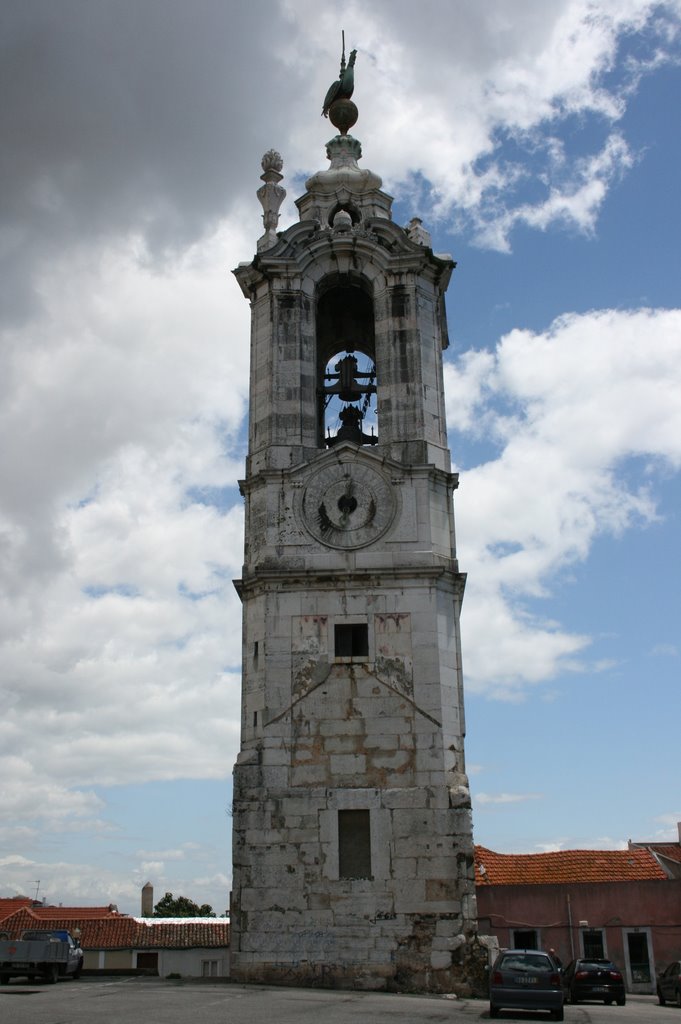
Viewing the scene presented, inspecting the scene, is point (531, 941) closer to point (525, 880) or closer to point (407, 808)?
point (525, 880)

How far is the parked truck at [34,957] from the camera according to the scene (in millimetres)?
20312

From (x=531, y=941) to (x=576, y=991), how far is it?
651 cm

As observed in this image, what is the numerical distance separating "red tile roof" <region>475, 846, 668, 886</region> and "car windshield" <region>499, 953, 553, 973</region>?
1305 centimetres

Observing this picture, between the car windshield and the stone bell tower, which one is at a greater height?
the stone bell tower

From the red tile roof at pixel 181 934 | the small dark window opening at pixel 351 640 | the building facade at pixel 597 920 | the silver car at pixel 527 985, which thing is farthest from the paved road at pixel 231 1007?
the red tile roof at pixel 181 934

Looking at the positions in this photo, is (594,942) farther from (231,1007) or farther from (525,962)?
(231,1007)

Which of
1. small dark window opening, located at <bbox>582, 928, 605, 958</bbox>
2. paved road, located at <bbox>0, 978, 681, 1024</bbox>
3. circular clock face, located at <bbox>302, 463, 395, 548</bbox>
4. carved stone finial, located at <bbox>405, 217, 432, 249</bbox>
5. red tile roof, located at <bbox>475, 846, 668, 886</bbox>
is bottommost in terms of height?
paved road, located at <bbox>0, 978, 681, 1024</bbox>

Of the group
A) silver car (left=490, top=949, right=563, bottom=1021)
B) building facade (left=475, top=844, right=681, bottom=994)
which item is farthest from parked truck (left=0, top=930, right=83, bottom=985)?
building facade (left=475, top=844, right=681, bottom=994)

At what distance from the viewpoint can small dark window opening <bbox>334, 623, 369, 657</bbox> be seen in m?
22.7

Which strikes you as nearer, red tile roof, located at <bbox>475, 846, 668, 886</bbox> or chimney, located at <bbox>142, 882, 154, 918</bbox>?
red tile roof, located at <bbox>475, 846, 668, 886</bbox>

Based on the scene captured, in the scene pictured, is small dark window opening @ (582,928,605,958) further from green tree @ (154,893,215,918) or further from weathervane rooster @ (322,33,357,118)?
green tree @ (154,893,215,918)

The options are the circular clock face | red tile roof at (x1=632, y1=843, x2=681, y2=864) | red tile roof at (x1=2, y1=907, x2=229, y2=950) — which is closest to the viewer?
the circular clock face

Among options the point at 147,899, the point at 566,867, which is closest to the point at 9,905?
the point at 147,899

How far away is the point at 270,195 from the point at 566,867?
20.9 meters
